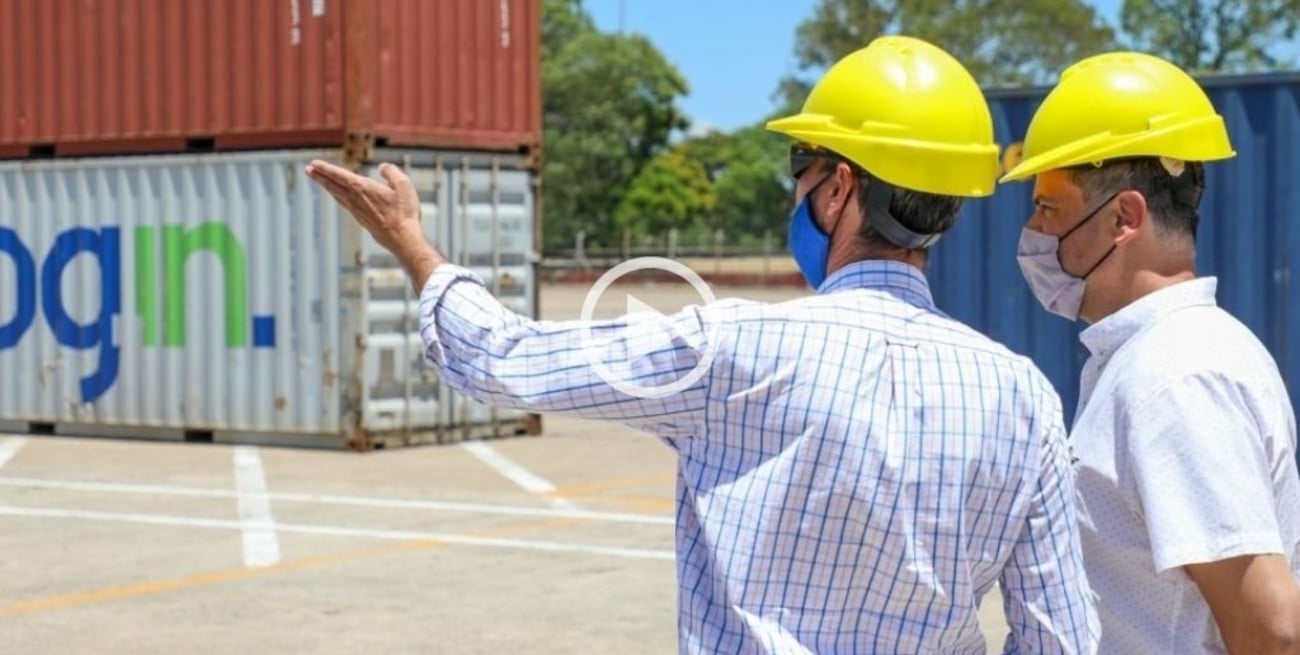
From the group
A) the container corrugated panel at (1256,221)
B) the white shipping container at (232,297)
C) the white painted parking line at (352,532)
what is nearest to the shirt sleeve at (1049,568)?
the white painted parking line at (352,532)

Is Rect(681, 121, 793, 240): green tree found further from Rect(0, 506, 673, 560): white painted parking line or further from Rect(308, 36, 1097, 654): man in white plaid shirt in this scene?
Rect(308, 36, 1097, 654): man in white plaid shirt

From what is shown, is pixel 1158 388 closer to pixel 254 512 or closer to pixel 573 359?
pixel 573 359

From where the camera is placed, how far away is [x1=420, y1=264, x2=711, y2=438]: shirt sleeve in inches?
84.7

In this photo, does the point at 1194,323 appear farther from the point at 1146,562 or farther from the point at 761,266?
the point at 761,266

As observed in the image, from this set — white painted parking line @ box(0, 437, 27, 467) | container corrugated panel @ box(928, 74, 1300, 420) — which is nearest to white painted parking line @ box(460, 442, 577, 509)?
container corrugated panel @ box(928, 74, 1300, 420)

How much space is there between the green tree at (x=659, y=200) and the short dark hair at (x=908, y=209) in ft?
230

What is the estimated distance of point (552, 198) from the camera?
73.9m

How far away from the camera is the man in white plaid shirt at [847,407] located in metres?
2.14

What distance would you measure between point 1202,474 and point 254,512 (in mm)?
9329

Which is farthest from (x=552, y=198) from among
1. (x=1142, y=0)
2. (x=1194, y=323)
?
(x=1194, y=323)

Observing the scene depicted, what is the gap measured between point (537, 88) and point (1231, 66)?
4840 cm

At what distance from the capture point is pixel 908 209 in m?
2.27
